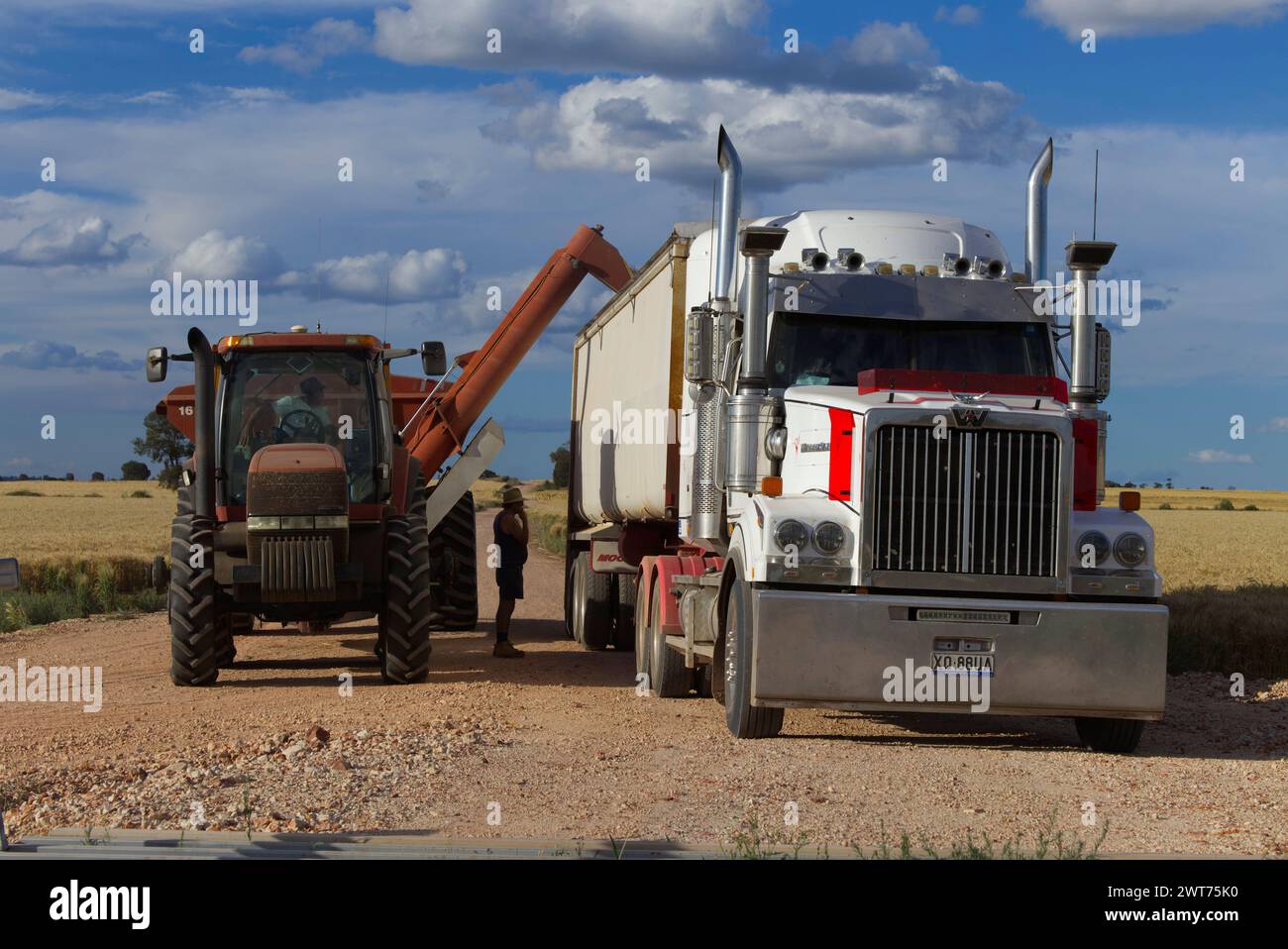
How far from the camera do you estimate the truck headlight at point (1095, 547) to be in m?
10.3

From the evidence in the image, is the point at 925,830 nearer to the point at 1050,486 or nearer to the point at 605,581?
the point at 1050,486

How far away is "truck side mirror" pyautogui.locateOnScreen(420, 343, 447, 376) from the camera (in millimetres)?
15070

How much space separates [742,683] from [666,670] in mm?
3234

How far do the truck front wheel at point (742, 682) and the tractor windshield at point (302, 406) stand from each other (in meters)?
5.10

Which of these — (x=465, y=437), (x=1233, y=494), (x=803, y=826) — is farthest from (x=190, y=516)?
(x=1233, y=494)

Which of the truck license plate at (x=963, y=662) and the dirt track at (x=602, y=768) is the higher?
the truck license plate at (x=963, y=662)

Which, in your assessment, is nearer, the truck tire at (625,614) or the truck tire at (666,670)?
Result: the truck tire at (666,670)

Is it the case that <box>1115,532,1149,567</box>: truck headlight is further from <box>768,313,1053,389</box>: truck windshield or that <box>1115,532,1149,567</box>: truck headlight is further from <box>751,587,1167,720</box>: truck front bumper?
<box>768,313,1053,389</box>: truck windshield

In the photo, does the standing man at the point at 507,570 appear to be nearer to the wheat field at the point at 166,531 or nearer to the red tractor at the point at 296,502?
the red tractor at the point at 296,502

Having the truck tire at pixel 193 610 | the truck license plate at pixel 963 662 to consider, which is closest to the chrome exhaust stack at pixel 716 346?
the truck license plate at pixel 963 662

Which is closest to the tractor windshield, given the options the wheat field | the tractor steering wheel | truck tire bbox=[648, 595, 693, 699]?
the tractor steering wheel

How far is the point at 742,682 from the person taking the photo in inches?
407

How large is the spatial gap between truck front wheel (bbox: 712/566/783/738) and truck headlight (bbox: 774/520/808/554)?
41cm
